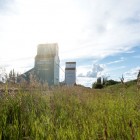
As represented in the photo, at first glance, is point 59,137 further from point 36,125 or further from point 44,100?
point 44,100

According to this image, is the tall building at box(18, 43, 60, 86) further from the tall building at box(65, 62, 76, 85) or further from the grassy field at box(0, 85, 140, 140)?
the grassy field at box(0, 85, 140, 140)

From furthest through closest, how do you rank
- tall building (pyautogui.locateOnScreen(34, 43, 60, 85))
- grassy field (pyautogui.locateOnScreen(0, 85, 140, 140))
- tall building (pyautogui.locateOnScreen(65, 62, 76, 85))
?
tall building (pyautogui.locateOnScreen(65, 62, 76, 85))
tall building (pyautogui.locateOnScreen(34, 43, 60, 85))
grassy field (pyautogui.locateOnScreen(0, 85, 140, 140))

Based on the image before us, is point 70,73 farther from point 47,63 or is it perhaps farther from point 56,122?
point 56,122

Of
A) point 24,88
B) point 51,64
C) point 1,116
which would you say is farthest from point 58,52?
point 1,116

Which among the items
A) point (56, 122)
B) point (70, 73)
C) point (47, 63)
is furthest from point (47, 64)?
point (56, 122)

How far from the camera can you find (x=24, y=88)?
6.95 meters

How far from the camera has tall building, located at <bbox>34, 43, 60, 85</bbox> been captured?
30.3m

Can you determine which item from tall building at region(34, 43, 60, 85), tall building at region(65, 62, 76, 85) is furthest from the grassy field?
tall building at region(65, 62, 76, 85)

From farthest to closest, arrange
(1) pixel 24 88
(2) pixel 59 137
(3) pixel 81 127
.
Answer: (1) pixel 24 88
(3) pixel 81 127
(2) pixel 59 137

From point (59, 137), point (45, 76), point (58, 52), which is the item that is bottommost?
point (59, 137)

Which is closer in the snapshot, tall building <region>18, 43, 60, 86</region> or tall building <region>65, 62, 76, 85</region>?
tall building <region>18, 43, 60, 86</region>

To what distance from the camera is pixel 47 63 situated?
3169 centimetres

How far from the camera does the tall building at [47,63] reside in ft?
99.6

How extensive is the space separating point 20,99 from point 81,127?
2028 millimetres
